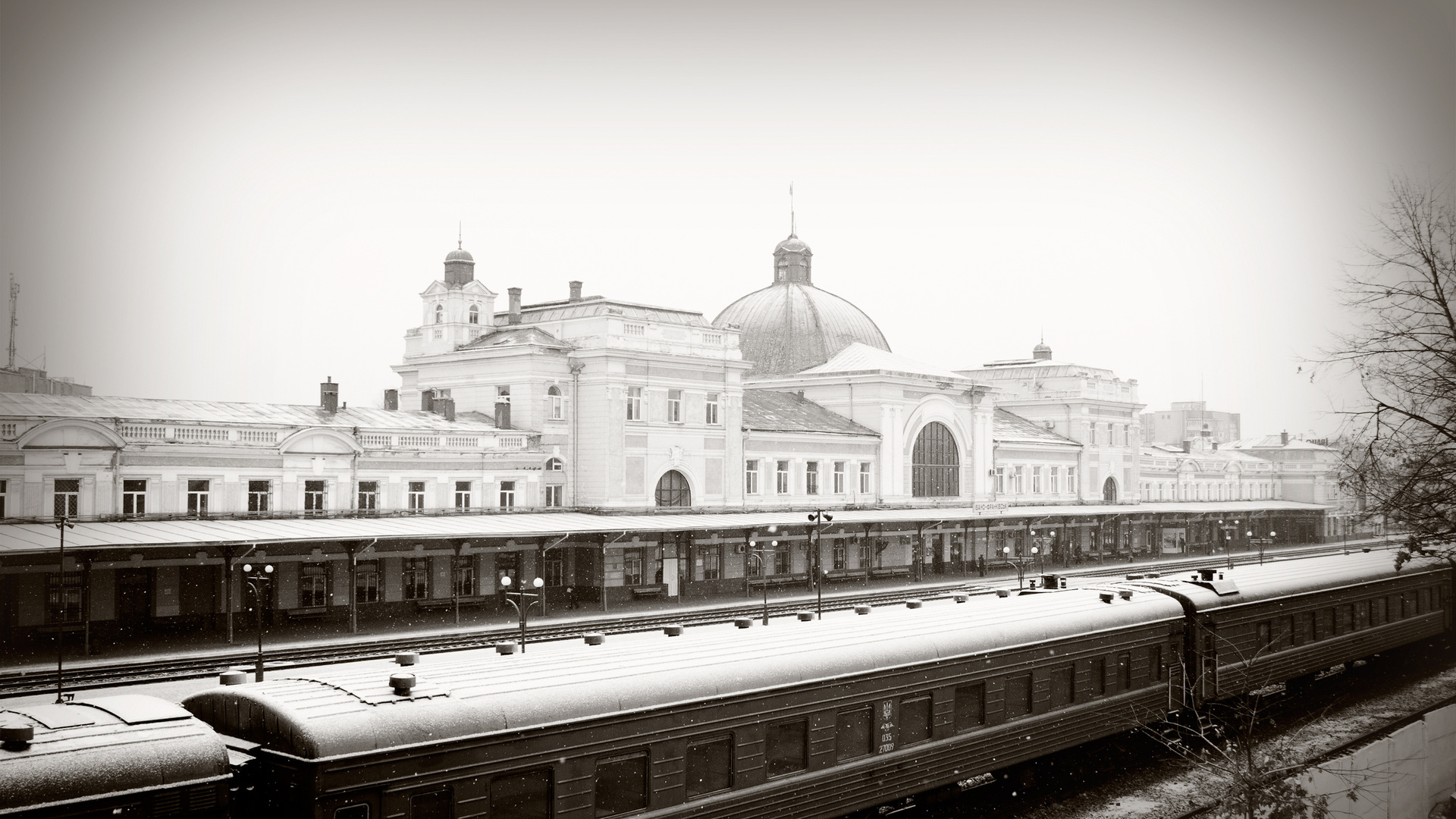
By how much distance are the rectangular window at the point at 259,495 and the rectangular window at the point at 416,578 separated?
4.97 meters

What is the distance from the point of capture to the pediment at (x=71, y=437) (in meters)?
35.9

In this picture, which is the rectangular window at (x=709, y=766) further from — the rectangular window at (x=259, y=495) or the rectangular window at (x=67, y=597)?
the rectangular window at (x=259, y=495)

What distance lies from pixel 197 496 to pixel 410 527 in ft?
22.5

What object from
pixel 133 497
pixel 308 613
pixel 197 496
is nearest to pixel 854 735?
pixel 308 613

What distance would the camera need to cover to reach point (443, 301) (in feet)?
181

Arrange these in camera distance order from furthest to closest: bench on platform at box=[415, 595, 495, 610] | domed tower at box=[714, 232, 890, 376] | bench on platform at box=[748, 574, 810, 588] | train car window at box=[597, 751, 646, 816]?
domed tower at box=[714, 232, 890, 376] < bench on platform at box=[748, 574, 810, 588] < bench on platform at box=[415, 595, 495, 610] < train car window at box=[597, 751, 646, 816]

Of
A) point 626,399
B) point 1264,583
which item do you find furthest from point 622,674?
point 626,399

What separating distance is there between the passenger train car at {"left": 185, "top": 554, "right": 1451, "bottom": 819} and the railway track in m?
5.08

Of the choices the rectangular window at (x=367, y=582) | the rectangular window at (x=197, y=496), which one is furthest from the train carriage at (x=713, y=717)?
the rectangular window at (x=197, y=496)

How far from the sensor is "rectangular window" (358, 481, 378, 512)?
143 feet

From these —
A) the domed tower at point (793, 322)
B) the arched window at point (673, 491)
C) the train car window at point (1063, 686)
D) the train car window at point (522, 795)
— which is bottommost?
the train car window at point (1063, 686)

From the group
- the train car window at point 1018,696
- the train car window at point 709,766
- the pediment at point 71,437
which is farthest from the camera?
the pediment at point 71,437

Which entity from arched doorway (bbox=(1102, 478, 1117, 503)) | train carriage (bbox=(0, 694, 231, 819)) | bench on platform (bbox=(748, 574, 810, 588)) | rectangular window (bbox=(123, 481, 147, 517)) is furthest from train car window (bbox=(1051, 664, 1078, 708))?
arched doorway (bbox=(1102, 478, 1117, 503))

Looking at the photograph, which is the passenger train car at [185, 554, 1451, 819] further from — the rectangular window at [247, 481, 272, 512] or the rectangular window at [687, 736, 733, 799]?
the rectangular window at [247, 481, 272, 512]
